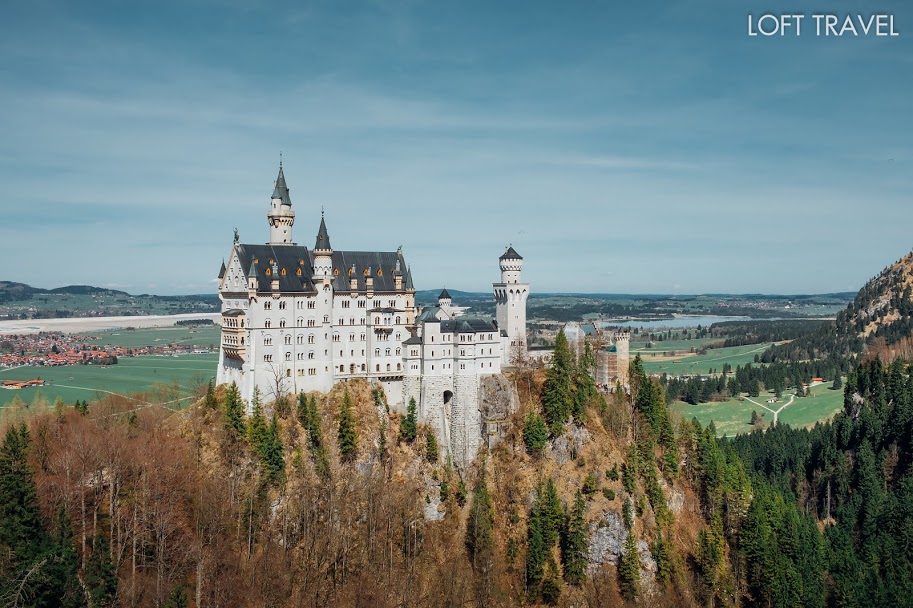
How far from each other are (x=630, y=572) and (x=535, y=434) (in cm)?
1757

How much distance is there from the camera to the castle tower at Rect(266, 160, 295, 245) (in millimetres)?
95375

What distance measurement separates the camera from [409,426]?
305 feet

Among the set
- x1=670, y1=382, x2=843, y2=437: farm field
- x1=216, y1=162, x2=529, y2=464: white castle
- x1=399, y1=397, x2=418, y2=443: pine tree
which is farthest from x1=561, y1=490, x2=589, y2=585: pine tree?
x1=670, y1=382, x2=843, y2=437: farm field

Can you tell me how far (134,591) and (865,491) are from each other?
317 ft

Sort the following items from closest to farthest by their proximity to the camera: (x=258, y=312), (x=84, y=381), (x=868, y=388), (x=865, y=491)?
(x=258, y=312), (x=865, y=491), (x=868, y=388), (x=84, y=381)

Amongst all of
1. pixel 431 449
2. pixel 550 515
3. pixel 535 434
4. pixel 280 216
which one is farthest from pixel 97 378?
pixel 550 515

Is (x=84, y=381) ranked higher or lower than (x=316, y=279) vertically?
lower

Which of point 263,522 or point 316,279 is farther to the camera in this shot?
point 316,279

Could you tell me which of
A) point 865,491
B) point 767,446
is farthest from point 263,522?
point 767,446

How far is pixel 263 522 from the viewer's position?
80812mm

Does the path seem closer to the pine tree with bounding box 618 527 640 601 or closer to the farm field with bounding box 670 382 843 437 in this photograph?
the farm field with bounding box 670 382 843 437

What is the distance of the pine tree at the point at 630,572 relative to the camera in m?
Answer: 85.3

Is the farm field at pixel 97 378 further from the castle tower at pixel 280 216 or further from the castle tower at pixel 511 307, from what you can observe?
the castle tower at pixel 511 307

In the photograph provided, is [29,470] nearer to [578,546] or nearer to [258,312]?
[258,312]
